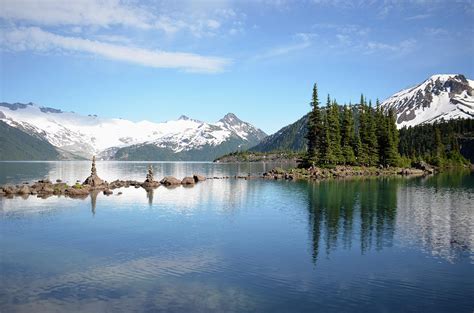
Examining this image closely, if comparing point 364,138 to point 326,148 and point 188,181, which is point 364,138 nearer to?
point 326,148

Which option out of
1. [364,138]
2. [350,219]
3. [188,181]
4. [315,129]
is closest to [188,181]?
[188,181]

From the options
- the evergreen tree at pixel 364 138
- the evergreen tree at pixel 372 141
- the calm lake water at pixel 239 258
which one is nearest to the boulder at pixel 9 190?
the calm lake water at pixel 239 258

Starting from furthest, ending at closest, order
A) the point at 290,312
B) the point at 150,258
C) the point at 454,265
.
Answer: the point at 150,258 < the point at 454,265 < the point at 290,312

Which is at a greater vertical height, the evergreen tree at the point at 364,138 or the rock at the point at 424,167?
the evergreen tree at the point at 364,138

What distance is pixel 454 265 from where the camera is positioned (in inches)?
1309

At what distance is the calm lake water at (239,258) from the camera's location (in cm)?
2588

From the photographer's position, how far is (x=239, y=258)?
1401 inches

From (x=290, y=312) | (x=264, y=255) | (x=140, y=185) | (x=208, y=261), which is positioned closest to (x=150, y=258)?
(x=208, y=261)

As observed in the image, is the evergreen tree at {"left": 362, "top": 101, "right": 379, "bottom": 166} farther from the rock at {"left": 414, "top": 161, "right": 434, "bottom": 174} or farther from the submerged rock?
the submerged rock

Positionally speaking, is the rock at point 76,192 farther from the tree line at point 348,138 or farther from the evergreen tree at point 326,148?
the evergreen tree at point 326,148

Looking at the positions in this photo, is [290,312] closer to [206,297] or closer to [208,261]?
[206,297]

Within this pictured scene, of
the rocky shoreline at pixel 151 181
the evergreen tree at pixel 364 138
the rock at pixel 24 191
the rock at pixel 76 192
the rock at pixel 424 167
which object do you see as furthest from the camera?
the rock at pixel 424 167

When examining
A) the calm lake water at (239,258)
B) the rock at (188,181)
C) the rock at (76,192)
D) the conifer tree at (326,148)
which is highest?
the conifer tree at (326,148)

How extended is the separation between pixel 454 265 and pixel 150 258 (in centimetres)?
2458
